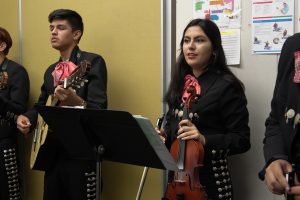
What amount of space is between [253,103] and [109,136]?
0.94 meters

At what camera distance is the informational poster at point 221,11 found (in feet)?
8.20

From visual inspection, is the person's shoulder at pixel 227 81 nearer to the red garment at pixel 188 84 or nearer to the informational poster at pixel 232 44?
the red garment at pixel 188 84

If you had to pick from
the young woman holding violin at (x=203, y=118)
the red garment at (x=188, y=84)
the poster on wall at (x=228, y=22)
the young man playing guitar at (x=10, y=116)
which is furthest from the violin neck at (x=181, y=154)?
the young man playing guitar at (x=10, y=116)

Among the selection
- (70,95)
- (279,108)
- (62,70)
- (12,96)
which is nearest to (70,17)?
(62,70)

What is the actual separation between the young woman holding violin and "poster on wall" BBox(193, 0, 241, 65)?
194mm

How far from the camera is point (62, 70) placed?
9.29 ft

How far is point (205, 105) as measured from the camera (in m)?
2.19

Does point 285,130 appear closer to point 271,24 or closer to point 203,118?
point 203,118

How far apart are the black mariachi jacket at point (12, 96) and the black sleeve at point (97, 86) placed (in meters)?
0.87

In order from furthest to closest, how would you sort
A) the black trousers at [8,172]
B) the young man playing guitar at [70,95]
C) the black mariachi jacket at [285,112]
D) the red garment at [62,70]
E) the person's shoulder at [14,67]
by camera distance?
the person's shoulder at [14,67]
the black trousers at [8,172]
the red garment at [62,70]
the young man playing guitar at [70,95]
the black mariachi jacket at [285,112]

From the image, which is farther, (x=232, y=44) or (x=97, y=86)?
(x=97, y=86)

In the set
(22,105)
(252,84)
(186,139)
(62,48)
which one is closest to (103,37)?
(62,48)

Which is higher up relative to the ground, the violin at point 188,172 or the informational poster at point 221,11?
the informational poster at point 221,11

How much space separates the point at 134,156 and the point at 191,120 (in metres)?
0.42
